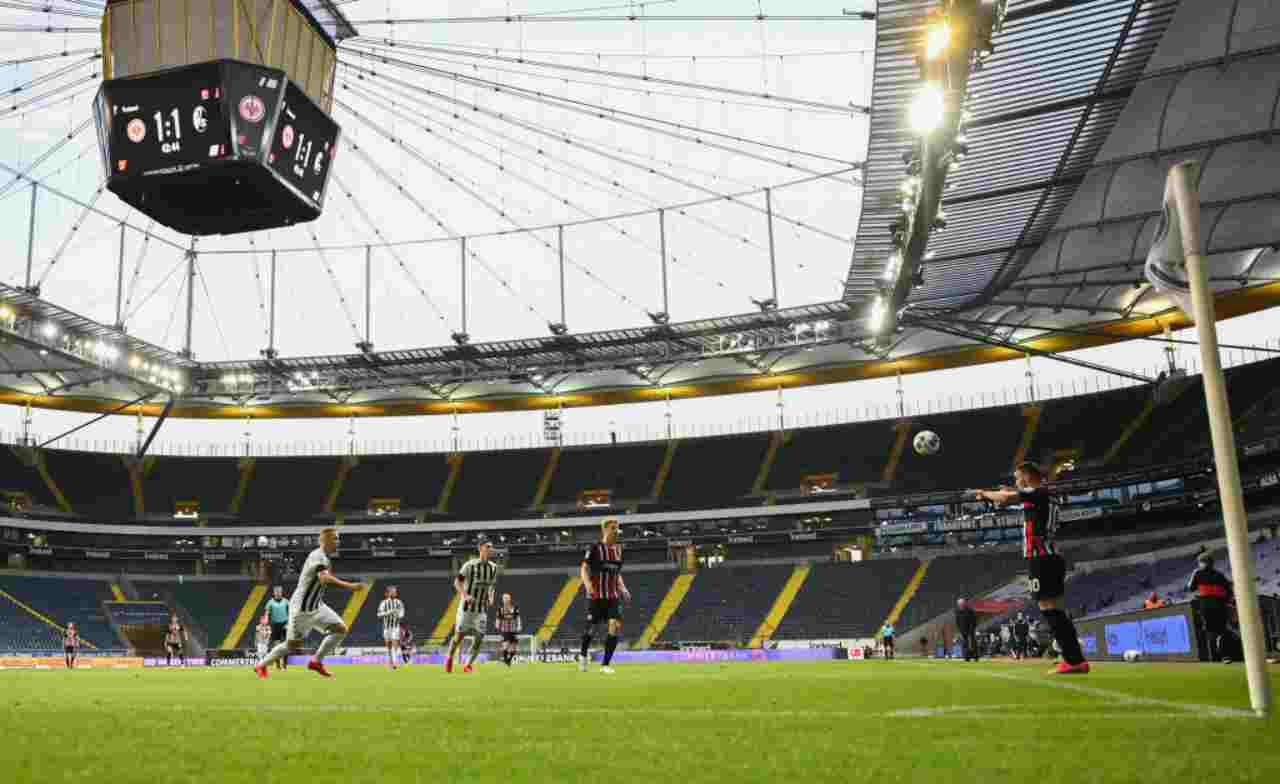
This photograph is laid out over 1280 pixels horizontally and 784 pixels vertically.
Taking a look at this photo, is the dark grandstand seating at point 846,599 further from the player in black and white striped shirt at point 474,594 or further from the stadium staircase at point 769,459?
the player in black and white striped shirt at point 474,594

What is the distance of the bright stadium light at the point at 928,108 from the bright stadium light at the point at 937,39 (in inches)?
47.4

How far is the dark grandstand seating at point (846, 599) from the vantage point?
45.6 m

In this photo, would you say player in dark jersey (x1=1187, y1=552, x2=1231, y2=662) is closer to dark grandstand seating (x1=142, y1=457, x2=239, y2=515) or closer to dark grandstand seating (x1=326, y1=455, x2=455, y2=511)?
dark grandstand seating (x1=326, y1=455, x2=455, y2=511)

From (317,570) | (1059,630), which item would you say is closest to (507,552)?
(317,570)

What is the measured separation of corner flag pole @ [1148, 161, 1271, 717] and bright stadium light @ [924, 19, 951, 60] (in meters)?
15.4

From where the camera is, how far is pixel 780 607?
159ft

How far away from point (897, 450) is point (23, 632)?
138 ft

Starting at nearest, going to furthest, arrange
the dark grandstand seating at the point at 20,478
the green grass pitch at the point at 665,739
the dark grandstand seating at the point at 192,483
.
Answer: the green grass pitch at the point at 665,739, the dark grandstand seating at the point at 20,478, the dark grandstand seating at the point at 192,483

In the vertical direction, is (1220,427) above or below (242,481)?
below

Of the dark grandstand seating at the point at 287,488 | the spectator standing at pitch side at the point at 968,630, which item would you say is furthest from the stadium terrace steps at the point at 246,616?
the spectator standing at pitch side at the point at 968,630

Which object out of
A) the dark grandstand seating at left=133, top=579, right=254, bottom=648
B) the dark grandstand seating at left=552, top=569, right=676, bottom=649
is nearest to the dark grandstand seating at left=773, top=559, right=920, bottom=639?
the dark grandstand seating at left=552, top=569, right=676, bottom=649

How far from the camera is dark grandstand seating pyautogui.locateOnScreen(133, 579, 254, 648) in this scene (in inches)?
2089

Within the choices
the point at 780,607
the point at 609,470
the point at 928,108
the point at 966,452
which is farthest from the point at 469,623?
the point at 609,470

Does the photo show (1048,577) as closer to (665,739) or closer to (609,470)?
(665,739)
